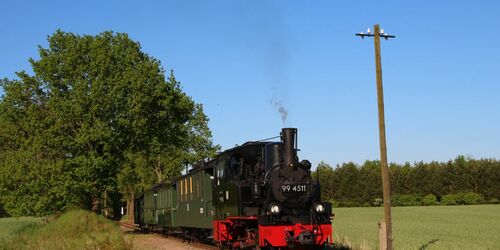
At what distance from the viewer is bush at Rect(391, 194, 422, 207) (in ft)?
259

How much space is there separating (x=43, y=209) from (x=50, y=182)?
1.68 meters

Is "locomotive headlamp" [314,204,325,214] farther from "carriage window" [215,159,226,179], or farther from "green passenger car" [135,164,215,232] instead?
"green passenger car" [135,164,215,232]

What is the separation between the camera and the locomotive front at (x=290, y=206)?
43.0 feet

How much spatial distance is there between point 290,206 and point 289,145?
154 cm

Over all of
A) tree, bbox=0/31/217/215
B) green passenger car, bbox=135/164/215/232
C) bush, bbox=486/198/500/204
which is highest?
tree, bbox=0/31/217/215

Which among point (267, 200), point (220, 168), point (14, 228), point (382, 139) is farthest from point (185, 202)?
point (14, 228)

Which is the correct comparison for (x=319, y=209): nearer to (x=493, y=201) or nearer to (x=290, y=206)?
(x=290, y=206)

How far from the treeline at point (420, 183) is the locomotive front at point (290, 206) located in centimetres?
6880

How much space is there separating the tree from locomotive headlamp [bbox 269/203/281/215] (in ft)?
56.8

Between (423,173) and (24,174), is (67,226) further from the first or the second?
(423,173)

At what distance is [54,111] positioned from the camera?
1121 inches

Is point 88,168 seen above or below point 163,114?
below

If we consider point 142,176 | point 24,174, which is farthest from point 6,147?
point 142,176

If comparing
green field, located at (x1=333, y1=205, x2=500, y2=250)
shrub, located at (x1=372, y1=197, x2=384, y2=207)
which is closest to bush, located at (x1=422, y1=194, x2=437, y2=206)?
shrub, located at (x1=372, y1=197, x2=384, y2=207)
